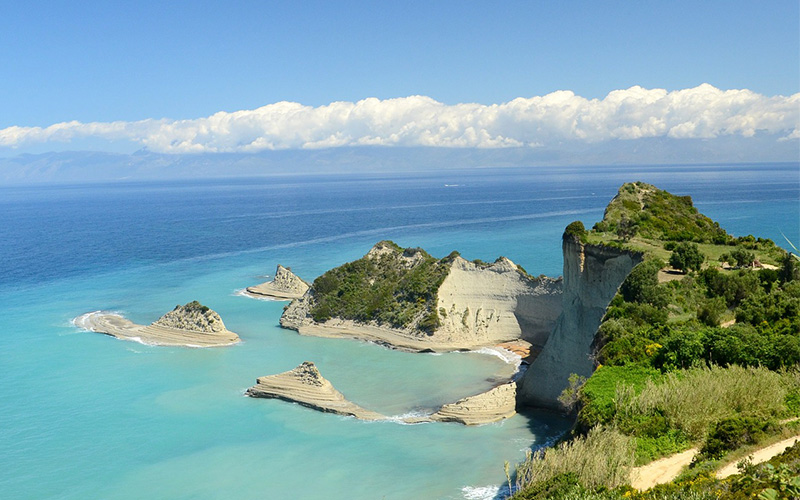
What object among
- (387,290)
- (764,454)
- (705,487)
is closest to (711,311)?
(764,454)

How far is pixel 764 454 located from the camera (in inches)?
619

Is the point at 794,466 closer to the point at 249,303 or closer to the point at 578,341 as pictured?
the point at 578,341

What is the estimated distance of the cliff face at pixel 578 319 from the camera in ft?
117

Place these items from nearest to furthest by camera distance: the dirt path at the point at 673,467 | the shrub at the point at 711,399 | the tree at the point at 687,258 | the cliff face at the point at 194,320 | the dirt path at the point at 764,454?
1. the dirt path at the point at 764,454
2. the dirt path at the point at 673,467
3. the shrub at the point at 711,399
4. the tree at the point at 687,258
5. the cliff face at the point at 194,320

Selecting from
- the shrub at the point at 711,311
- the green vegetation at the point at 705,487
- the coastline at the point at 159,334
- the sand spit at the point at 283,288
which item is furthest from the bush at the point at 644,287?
the sand spit at the point at 283,288

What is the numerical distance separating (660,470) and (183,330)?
42.4 meters

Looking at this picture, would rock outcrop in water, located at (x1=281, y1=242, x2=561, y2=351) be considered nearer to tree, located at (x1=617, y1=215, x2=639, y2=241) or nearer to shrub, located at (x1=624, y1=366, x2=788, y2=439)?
tree, located at (x1=617, y1=215, x2=639, y2=241)

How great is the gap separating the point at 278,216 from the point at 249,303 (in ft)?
292

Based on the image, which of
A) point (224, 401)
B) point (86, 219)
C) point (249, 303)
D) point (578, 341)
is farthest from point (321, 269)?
point (86, 219)

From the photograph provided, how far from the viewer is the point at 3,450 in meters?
32.0

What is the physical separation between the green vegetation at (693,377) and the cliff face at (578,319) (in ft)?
7.27

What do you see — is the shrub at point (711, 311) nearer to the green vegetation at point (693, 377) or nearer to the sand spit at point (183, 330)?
the green vegetation at point (693, 377)

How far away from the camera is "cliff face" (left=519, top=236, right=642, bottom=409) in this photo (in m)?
35.5

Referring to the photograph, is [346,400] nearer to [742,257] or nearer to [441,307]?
[441,307]
